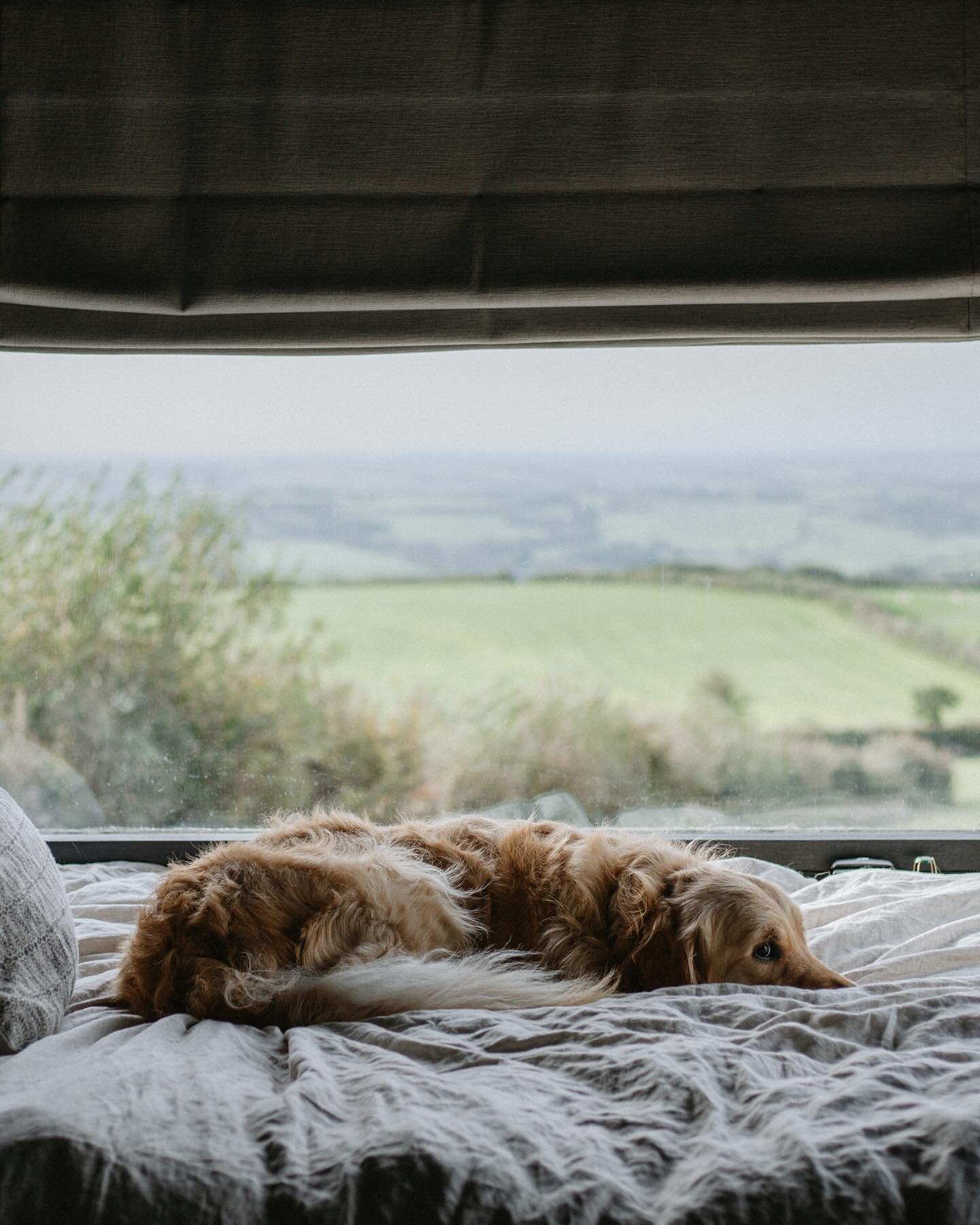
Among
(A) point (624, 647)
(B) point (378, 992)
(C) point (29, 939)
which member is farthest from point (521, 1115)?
(A) point (624, 647)

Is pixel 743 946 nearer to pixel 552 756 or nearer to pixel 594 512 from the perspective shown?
pixel 552 756

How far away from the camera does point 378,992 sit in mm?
1296

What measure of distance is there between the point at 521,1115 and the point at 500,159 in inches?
66.2

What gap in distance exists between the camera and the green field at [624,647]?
237cm

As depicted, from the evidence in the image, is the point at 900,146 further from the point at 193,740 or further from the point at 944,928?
the point at 193,740

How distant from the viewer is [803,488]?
7.78 feet

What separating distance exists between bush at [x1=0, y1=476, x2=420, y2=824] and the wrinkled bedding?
1017 mm

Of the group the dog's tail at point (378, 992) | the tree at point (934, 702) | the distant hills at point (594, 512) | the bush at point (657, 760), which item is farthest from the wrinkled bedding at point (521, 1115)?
the distant hills at point (594, 512)

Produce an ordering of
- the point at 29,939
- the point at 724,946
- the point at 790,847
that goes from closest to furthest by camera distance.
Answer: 1. the point at 29,939
2. the point at 724,946
3. the point at 790,847

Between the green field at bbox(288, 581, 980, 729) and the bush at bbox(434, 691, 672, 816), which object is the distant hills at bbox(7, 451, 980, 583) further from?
the bush at bbox(434, 691, 672, 816)

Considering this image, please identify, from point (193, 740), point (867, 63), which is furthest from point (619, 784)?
point (867, 63)

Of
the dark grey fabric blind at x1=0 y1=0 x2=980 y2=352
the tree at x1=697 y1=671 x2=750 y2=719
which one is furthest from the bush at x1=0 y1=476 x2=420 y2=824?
the tree at x1=697 y1=671 x2=750 y2=719

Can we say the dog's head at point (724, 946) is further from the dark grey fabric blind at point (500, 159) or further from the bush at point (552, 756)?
the dark grey fabric blind at point (500, 159)

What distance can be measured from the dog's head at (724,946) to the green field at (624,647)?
92 centimetres
